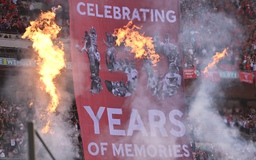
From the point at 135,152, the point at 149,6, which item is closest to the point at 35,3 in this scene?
the point at 149,6

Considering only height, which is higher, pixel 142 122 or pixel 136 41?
pixel 136 41

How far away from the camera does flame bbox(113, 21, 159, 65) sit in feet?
40.4

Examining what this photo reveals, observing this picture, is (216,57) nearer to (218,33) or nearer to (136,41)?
(218,33)

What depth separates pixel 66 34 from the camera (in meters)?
16.9

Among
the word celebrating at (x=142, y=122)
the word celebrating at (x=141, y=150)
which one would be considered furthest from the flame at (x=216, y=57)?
the word celebrating at (x=141, y=150)

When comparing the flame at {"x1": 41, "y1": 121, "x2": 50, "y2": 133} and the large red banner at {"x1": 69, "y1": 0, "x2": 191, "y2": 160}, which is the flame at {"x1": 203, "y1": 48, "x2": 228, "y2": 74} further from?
→ the large red banner at {"x1": 69, "y1": 0, "x2": 191, "y2": 160}

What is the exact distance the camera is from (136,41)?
12.6 metres

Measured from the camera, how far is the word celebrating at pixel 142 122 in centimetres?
1178

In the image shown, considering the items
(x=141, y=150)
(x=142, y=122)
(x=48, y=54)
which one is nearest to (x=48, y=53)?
(x=48, y=54)

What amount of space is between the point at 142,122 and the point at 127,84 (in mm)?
806

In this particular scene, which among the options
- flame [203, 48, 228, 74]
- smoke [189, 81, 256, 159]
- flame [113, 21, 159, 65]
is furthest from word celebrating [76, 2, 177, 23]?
flame [203, 48, 228, 74]

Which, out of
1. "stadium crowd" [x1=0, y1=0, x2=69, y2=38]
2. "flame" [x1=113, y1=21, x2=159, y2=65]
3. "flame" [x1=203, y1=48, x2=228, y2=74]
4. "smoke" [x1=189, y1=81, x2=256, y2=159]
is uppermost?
"stadium crowd" [x1=0, y1=0, x2=69, y2=38]

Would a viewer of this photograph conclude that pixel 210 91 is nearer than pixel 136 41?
A: No

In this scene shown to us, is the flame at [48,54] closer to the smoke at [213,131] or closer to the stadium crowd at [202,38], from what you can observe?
the stadium crowd at [202,38]
